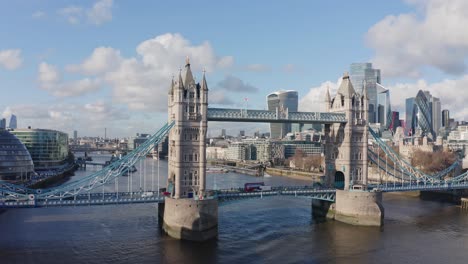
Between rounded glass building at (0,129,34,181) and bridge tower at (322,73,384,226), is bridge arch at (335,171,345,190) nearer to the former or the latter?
bridge tower at (322,73,384,226)

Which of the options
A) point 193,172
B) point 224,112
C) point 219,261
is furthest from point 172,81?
point 219,261

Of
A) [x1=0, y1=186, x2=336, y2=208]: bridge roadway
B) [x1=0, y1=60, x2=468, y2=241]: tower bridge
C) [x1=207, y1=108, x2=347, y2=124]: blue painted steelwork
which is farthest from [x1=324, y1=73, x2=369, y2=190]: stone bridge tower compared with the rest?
[x1=0, y1=186, x2=336, y2=208]: bridge roadway

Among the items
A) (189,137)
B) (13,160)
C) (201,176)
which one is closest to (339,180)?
(201,176)

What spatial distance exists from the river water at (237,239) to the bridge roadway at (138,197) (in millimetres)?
4627

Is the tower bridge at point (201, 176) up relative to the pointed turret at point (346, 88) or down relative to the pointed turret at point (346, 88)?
down

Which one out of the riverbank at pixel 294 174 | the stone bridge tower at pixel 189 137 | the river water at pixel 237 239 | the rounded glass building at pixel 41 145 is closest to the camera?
the river water at pixel 237 239

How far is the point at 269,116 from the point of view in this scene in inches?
2731

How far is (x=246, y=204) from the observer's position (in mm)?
87625

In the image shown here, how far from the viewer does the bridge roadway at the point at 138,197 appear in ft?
178

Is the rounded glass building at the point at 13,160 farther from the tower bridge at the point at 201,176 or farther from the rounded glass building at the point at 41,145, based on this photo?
the rounded glass building at the point at 41,145

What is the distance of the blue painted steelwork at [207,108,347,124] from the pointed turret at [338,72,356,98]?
3637mm

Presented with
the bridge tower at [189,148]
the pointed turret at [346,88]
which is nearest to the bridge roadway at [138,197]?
the bridge tower at [189,148]

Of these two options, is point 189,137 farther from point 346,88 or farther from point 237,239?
point 346,88

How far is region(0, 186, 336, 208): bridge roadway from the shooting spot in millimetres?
54406
